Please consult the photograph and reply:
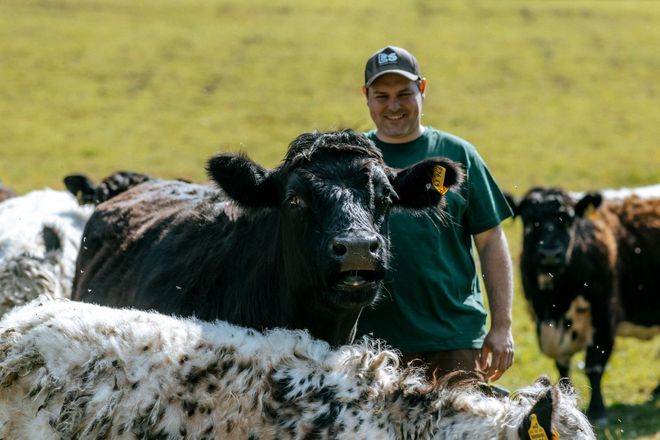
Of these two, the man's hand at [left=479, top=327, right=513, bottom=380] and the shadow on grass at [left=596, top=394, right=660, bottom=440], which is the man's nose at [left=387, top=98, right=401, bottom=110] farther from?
the shadow on grass at [left=596, top=394, right=660, bottom=440]

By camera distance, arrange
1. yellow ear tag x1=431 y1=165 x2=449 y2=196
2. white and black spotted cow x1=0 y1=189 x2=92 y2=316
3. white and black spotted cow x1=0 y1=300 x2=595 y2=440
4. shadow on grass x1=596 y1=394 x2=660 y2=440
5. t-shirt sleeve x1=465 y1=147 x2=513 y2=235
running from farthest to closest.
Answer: shadow on grass x1=596 y1=394 x2=660 y2=440 < white and black spotted cow x1=0 y1=189 x2=92 y2=316 < t-shirt sleeve x1=465 y1=147 x2=513 y2=235 < yellow ear tag x1=431 y1=165 x2=449 y2=196 < white and black spotted cow x1=0 y1=300 x2=595 y2=440

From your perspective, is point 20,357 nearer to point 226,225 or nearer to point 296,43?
point 226,225

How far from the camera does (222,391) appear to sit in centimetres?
365

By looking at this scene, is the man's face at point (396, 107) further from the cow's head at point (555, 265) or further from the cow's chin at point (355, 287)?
the cow's head at point (555, 265)

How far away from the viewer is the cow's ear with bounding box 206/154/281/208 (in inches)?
212

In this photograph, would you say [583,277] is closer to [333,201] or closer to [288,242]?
[288,242]

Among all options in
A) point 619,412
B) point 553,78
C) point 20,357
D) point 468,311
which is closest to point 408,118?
point 468,311

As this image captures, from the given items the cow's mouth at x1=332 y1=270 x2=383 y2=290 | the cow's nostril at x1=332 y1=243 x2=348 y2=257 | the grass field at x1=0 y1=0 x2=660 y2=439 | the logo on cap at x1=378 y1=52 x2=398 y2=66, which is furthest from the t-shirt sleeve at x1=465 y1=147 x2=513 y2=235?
the grass field at x1=0 y1=0 x2=660 y2=439

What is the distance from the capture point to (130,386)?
3701 millimetres

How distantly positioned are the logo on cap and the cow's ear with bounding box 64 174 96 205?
479cm

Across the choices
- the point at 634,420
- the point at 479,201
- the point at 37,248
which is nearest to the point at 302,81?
the point at 634,420

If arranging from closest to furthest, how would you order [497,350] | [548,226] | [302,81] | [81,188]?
[497,350], [81,188], [548,226], [302,81]

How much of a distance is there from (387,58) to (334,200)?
1507mm

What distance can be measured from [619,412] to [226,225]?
21.4 feet
